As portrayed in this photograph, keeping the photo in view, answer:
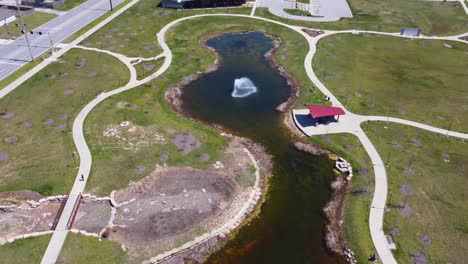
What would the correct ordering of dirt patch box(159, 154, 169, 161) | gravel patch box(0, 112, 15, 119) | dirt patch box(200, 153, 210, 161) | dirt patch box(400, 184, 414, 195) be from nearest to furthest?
dirt patch box(400, 184, 414, 195) < dirt patch box(159, 154, 169, 161) < dirt patch box(200, 153, 210, 161) < gravel patch box(0, 112, 15, 119)

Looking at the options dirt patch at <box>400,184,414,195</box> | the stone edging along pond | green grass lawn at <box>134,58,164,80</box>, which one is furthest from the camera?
green grass lawn at <box>134,58,164,80</box>

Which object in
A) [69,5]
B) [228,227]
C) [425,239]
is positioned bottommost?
[228,227]

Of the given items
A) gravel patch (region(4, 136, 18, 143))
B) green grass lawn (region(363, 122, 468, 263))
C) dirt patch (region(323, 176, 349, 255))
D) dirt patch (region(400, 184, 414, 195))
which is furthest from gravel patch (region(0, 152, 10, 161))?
dirt patch (region(400, 184, 414, 195))

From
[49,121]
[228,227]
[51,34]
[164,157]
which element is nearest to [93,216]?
[164,157]

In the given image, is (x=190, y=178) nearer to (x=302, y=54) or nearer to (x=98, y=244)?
(x=98, y=244)

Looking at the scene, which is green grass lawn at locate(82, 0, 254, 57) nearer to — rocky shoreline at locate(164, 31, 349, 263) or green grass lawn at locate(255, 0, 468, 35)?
rocky shoreline at locate(164, 31, 349, 263)

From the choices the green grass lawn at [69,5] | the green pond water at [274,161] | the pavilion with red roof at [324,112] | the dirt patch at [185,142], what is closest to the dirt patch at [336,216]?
the green pond water at [274,161]

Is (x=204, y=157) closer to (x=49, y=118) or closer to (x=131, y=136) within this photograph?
(x=131, y=136)

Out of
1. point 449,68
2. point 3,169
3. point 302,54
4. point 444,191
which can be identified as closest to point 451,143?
point 444,191
